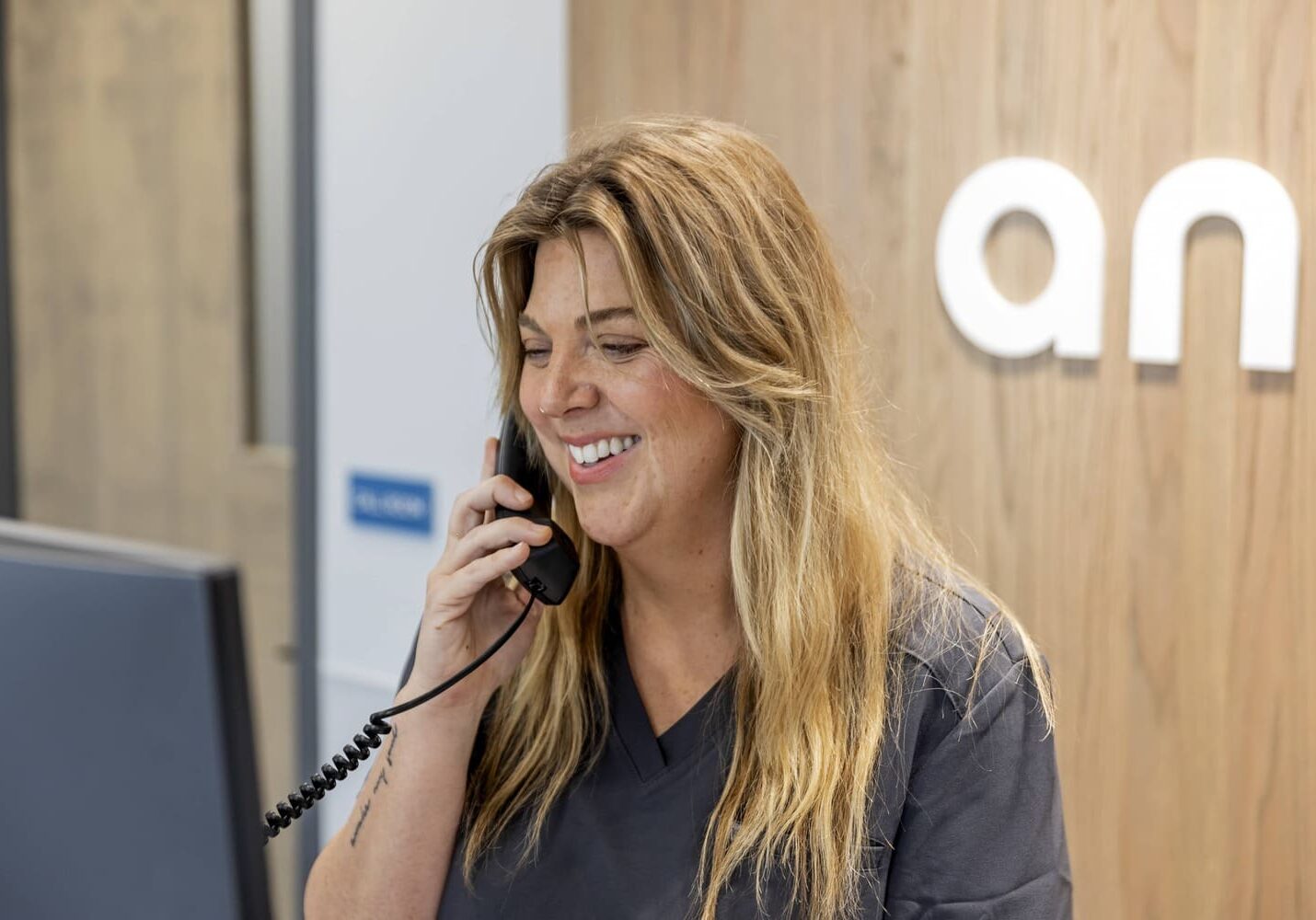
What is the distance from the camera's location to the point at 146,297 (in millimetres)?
3256

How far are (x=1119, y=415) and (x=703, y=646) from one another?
29.1 inches

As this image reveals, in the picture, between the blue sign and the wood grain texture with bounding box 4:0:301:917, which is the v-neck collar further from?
the wood grain texture with bounding box 4:0:301:917

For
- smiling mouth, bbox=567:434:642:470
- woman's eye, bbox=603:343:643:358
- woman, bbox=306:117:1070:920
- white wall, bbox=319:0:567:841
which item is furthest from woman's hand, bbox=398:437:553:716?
white wall, bbox=319:0:567:841

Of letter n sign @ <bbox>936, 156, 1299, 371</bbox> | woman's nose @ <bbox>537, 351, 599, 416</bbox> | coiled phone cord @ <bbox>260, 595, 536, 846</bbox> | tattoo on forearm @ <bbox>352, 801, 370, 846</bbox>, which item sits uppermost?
letter n sign @ <bbox>936, 156, 1299, 371</bbox>

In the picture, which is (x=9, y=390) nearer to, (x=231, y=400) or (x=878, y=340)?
(x=231, y=400)

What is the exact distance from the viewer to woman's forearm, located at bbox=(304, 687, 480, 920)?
141 centimetres

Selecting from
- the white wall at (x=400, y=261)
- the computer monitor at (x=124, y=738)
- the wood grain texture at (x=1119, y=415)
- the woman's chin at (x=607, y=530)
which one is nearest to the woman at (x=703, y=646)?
the woman's chin at (x=607, y=530)

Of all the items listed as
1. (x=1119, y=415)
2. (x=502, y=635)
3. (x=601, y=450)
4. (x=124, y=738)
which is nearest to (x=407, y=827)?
A: (x=502, y=635)

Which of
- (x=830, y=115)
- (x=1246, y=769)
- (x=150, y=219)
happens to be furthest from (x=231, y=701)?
(x=150, y=219)

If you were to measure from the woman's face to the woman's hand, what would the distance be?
96 millimetres

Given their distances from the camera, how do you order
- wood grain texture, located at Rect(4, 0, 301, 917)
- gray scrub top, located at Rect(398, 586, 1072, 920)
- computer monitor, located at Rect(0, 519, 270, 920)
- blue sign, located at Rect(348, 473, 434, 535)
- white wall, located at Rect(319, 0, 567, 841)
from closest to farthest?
computer monitor, located at Rect(0, 519, 270, 920) < gray scrub top, located at Rect(398, 586, 1072, 920) < white wall, located at Rect(319, 0, 567, 841) < blue sign, located at Rect(348, 473, 434, 535) < wood grain texture, located at Rect(4, 0, 301, 917)

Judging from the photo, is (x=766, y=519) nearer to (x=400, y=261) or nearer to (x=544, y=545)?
(x=544, y=545)

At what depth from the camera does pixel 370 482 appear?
280 cm

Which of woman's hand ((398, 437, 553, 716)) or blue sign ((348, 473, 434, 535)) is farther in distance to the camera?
blue sign ((348, 473, 434, 535))
